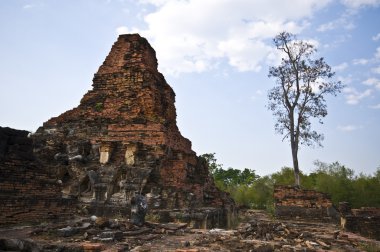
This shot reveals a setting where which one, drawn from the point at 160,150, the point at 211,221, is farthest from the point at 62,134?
the point at 211,221

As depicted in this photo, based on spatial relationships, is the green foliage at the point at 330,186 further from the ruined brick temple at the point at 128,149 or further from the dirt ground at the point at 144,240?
the dirt ground at the point at 144,240

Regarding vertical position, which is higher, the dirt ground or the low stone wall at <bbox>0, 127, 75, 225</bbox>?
the low stone wall at <bbox>0, 127, 75, 225</bbox>

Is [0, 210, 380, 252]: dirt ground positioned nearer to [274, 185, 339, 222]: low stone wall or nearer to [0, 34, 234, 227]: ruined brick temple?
[0, 34, 234, 227]: ruined brick temple

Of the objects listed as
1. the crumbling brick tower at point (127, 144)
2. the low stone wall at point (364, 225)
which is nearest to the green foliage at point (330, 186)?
the crumbling brick tower at point (127, 144)

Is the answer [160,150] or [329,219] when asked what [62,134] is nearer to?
[160,150]

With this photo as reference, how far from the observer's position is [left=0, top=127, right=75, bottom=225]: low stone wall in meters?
6.46

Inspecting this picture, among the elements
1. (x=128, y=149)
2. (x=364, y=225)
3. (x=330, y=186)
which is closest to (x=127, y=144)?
(x=128, y=149)

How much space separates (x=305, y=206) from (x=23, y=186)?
9338 mm

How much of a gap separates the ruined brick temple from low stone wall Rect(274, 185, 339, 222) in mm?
2061

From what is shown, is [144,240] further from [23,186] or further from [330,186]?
[330,186]

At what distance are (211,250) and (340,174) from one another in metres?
23.8

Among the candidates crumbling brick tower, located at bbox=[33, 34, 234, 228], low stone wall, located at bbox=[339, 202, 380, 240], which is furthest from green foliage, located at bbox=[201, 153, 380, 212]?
low stone wall, located at bbox=[339, 202, 380, 240]

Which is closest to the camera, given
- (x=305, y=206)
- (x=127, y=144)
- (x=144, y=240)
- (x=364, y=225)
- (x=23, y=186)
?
(x=144, y=240)

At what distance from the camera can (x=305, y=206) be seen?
11.6 m
